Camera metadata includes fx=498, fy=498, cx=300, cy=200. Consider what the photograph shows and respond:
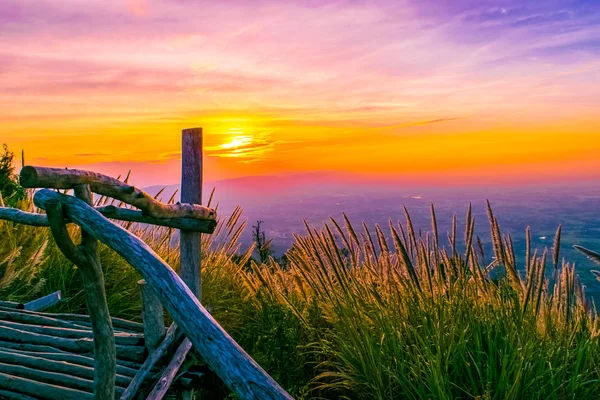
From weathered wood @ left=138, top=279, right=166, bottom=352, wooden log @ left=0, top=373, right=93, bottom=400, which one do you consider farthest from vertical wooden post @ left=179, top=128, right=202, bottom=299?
wooden log @ left=0, top=373, right=93, bottom=400

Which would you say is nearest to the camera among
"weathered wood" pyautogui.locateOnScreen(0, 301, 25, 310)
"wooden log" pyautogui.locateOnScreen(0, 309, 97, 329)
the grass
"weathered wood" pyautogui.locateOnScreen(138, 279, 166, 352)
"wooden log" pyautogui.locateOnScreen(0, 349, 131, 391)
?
the grass

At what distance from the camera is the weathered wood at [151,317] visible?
3.30m

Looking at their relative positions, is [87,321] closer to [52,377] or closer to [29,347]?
[29,347]

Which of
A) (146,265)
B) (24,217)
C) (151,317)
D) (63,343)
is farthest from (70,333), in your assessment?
(146,265)

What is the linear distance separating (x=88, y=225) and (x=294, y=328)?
2.74 metres

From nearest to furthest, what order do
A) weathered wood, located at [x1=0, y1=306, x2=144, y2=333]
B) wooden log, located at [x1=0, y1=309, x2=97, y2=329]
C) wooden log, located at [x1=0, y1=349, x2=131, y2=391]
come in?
1. wooden log, located at [x1=0, y1=349, x2=131, y2=391]
2. wooden log, located at [x1=0, y1=309, x2=97, y2=329]
3. weathered wood, located at [x1=0, y1=306, x2=144, y2=333]

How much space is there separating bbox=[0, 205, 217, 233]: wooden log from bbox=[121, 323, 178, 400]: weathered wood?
0.71 m

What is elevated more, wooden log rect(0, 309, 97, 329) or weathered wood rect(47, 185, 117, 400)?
weathered wood rect(47, 185, 117, 400)

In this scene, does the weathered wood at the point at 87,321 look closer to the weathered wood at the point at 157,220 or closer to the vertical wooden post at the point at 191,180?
the vertical wooden post at the point at 191,180

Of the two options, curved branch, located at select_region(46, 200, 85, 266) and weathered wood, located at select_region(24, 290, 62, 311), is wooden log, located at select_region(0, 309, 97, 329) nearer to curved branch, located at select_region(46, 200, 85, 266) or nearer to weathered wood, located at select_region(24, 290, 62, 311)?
weathered wood, located at select_region(24, 290, 62, 311)

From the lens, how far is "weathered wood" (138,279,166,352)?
3297 mm

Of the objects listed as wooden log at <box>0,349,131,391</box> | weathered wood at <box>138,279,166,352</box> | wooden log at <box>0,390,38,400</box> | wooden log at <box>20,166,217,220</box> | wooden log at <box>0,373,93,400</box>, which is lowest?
wooden log at <box>0,390,38,400</box>

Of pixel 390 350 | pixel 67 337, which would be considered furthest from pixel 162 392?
pixel 390 350

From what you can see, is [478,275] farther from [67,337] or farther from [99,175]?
[67,337]
